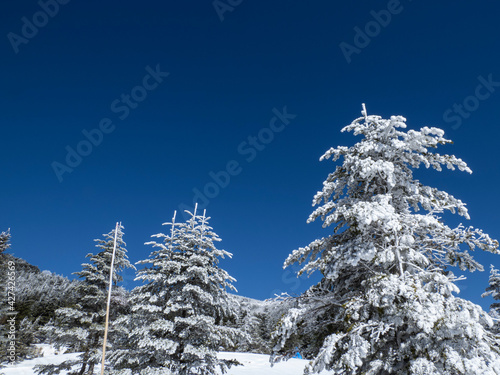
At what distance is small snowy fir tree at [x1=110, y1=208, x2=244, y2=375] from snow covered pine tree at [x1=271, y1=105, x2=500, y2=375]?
5.93 m

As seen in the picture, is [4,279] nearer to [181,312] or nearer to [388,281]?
[181,312]

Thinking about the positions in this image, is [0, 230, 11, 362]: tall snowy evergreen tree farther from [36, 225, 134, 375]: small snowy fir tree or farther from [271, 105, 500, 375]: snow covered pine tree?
[271, 105, 500, 375]: snow covered pine tree

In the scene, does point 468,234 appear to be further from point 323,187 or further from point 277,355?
point 277,355

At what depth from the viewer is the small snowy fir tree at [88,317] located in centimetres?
1670

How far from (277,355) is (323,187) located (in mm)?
4789

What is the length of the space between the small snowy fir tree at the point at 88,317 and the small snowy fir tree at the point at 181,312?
170 inches

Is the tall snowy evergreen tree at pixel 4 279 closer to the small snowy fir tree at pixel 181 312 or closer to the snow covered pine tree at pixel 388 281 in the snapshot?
the small snowy fir tree at pixel 181 312

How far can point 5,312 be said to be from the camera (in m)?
20.8

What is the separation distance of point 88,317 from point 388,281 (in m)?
16.8

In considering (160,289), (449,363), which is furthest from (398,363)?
(160,289)

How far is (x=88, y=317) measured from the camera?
1734cm

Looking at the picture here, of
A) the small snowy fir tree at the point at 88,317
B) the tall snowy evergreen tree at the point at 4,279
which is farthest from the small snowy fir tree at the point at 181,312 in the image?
the tall snowy evergreen tree at the point at 4,279

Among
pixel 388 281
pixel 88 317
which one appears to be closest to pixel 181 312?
pixel 88 317

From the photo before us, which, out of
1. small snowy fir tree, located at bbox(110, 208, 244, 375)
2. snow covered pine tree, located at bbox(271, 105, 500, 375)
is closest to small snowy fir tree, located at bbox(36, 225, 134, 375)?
small snowy fir tree, located at bbox(110, 208, 244, 375)
